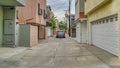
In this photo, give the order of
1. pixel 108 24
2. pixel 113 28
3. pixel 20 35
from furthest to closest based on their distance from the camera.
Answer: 1. pixel 20 35
2. pixel 108 24
3. pixel 113 28

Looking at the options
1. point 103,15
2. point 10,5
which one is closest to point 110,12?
point 103,15

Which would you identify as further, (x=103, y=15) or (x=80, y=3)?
(x=80, y=3)

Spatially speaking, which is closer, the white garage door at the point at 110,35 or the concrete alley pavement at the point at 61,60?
the concrete alley pavement at the point at 61,60

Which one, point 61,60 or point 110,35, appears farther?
point 110,35

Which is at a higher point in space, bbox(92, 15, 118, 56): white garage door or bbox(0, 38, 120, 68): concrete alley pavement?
bbox(92, 15, 118, 56): white garage door

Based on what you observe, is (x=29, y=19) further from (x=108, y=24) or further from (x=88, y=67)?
(x=88, y=67)

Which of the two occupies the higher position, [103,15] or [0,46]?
[103,15]

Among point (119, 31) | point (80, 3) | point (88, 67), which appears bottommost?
point (88, 67)

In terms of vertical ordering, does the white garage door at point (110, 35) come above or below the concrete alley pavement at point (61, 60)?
above

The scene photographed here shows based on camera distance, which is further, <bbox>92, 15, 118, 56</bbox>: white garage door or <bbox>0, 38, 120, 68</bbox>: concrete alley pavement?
<bbox>92, 15, 118, 56</bbox>: white garage door

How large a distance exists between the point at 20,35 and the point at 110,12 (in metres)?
10.3

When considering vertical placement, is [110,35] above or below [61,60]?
above

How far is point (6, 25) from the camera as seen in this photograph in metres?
22.8

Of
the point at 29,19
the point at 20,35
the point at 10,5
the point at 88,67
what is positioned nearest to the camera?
the point at 88,67
